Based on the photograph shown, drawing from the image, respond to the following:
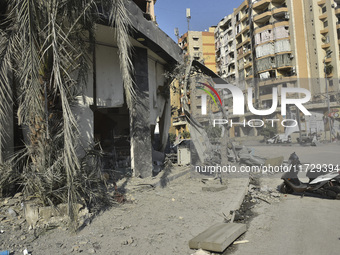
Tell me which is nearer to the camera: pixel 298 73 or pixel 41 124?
pixel 41 124

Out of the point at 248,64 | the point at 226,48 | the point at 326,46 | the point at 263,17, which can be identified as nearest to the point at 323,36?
the point at 326,46

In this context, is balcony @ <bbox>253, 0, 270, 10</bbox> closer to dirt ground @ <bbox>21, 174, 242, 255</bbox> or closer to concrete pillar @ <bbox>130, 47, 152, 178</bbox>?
concrete pillar @ <bbox>130, 47, 152, 178</bbox>

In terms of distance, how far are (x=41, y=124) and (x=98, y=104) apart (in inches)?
143

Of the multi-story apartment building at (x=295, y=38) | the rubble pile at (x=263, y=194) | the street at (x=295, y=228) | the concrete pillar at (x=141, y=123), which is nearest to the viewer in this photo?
the street at (x=295, y=228)

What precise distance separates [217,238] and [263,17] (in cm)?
5072

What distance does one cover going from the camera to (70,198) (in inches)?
171

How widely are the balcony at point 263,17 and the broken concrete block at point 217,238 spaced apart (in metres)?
49.6

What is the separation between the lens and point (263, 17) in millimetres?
47594

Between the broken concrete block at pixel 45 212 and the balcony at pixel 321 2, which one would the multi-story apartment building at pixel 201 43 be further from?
the broken concrete block at pixel 45 212

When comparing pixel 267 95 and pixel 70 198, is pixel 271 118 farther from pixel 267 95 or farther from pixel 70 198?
pixel 70 198

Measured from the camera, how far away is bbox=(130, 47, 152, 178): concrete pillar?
9.02m

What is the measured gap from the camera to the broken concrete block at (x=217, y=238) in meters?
3.88

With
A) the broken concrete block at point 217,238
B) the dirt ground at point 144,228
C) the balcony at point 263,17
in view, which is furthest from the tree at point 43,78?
the balcony at point 263,17

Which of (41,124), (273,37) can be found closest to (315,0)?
(273,37)
